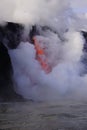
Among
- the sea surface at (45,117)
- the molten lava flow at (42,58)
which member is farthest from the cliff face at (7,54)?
the sea surface at (45,117)

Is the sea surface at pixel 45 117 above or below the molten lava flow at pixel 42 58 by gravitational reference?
above

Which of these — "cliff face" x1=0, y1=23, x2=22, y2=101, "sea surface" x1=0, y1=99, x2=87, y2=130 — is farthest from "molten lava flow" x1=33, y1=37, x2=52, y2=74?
"sea surface" x1=0, y1=99, x2=87, y2=130

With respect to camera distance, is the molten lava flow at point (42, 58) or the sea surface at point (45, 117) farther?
the molten lava flow at point (42, 58)

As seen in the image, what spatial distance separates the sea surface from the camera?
90.3ft

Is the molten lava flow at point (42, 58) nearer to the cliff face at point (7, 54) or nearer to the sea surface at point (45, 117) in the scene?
the cliff face at point (7, 54)

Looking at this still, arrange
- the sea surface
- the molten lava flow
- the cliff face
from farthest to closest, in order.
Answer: the molten lava flow < the cliff face < the sea surface

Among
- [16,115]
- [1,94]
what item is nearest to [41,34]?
[1,94]

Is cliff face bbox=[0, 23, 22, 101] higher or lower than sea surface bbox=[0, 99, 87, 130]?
lower

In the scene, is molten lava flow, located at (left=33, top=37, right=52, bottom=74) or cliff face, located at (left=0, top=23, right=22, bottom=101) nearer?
cliff face, located at (left=0, top=23, right=22, bottom=101)

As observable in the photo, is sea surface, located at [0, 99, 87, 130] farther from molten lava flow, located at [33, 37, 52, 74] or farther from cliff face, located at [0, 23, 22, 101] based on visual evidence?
molten lava flow, located at [33, 37, 52, 74]

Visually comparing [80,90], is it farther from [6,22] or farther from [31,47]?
[6,22]

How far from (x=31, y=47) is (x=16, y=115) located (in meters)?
23.3

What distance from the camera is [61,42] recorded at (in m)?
62.6

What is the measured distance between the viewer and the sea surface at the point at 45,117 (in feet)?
90.3
